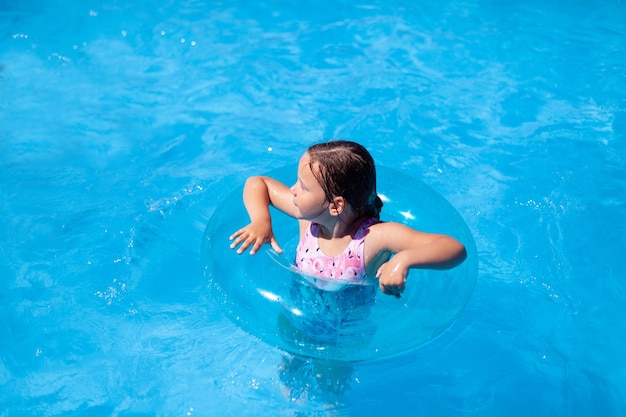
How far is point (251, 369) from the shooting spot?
11.4ft

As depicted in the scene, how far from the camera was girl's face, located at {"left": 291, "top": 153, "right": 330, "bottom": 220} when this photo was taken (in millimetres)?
2750

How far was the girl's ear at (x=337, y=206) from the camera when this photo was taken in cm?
278

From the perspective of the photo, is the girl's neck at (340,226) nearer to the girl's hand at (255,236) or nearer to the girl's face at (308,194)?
the girl's face at (308,194)

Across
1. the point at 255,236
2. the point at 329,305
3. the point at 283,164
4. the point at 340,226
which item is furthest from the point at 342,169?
the point at 283,164

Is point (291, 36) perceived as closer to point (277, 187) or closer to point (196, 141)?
point (196, 141)

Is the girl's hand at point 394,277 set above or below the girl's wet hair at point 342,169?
below

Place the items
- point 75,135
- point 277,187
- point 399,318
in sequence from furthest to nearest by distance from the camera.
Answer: point 75,135 < point 277,187 < point 399,318

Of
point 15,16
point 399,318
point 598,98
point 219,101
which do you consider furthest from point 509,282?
point 15,16

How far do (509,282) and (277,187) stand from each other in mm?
1697

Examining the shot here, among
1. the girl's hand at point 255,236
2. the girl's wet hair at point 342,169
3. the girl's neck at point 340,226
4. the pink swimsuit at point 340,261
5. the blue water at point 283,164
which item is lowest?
the blue water at point 283,164

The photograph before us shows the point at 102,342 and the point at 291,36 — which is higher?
the point at 291,36

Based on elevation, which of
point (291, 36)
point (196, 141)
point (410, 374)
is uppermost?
point (291, 36)

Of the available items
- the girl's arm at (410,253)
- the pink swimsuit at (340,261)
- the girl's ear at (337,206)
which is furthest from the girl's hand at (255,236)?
the girl's arm at (410,253)

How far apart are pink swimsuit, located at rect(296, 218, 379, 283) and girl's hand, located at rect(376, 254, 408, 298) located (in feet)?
1.19
